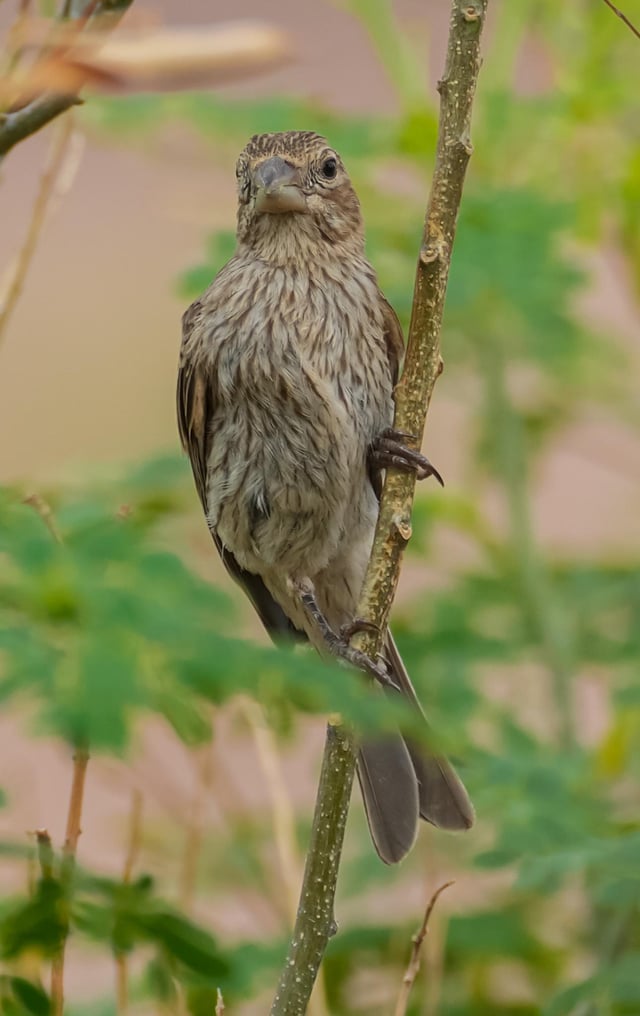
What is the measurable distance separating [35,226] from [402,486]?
0.57m

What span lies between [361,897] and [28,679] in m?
2.08

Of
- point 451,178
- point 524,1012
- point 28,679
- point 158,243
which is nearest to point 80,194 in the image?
point 158,243

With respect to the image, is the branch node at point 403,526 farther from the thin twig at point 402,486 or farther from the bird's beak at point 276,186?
the bird's beak at point 276,186

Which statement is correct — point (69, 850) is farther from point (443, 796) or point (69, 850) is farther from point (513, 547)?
point (513, 547)

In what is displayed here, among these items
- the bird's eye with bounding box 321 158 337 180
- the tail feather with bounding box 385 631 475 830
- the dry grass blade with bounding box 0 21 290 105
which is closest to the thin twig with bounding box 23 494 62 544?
the dry grass blade with bounding box 0 21 290 105

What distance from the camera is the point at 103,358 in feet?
25.4

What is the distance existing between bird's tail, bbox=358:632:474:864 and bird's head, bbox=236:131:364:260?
93 cm

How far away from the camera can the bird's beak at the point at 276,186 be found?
2.69 m

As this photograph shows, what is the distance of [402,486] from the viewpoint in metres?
1.91

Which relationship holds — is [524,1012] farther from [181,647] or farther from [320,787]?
[181,647]

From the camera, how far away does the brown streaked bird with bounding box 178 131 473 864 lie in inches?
107

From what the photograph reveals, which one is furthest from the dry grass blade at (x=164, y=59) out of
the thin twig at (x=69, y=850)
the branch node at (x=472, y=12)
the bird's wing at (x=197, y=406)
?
the bird's wing at (x=197, y=406)

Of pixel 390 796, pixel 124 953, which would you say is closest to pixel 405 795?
pixel 390 796

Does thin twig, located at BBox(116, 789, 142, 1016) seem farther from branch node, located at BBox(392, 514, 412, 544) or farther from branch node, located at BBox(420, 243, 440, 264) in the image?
branch node, located at BBox(420, 243, 440, 264)
